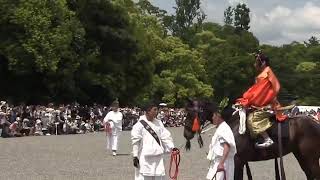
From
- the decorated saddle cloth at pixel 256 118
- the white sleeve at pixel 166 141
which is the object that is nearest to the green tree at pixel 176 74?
the decorated saddle cloth at pixel 256 118

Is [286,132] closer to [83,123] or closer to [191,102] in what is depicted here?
[191,102]

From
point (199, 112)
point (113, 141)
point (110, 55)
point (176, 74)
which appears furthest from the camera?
point (176, 74)

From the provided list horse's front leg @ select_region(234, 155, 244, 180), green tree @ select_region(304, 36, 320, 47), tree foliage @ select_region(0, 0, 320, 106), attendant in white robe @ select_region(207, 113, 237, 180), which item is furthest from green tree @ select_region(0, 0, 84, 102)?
green tree @ select_region(304, 36, 320, 47)

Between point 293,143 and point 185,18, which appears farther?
point 185,18

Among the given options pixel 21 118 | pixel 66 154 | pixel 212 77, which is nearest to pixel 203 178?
pixel 66 154

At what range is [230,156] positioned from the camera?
31.3 feet

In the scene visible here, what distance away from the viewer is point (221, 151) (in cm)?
942

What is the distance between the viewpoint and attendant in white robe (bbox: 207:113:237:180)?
30.6 ft

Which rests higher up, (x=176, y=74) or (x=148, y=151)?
(x=176, y=74)

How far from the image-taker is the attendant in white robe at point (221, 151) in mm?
9312

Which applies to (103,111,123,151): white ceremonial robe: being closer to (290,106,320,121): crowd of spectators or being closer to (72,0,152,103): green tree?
(290,106,320,121): crowd of spectators

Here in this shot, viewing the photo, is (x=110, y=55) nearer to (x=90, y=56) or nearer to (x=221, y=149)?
(x=90, y=56)

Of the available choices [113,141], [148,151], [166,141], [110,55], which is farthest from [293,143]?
[110,55]

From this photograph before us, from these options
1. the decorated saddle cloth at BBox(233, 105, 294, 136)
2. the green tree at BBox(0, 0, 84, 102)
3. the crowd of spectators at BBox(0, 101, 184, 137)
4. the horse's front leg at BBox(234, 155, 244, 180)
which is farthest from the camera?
the green tree at BBox(0, 0, 84, 102)
